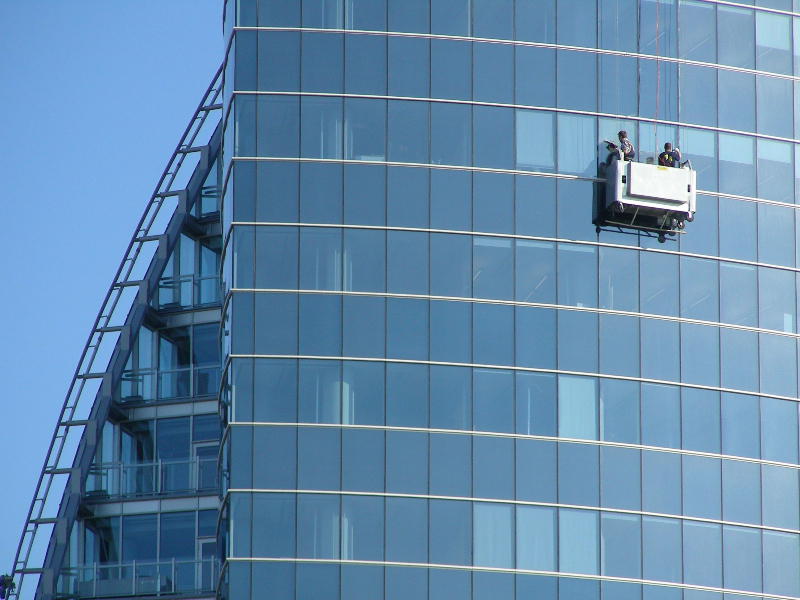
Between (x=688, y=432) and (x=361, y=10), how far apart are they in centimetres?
1793

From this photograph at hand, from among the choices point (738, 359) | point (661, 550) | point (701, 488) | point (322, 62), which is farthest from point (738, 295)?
point (322, 62)

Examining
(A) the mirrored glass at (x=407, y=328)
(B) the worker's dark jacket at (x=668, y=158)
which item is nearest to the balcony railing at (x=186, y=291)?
(A) the mirrored glass at (x=407, y=328)

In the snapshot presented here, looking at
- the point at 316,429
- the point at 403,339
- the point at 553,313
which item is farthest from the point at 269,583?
the point at 553,313

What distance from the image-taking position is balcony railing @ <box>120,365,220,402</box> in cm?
5984

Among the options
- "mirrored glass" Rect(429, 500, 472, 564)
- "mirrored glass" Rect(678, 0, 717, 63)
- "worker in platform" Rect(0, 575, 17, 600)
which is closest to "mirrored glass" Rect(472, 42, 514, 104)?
"mirrored glass" Rect(678, 0, 717, 63)

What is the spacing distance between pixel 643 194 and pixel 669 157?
179cm

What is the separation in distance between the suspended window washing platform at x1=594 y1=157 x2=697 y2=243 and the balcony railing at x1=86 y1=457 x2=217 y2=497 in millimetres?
18162

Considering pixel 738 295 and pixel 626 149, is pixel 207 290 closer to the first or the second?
pixel 626 149

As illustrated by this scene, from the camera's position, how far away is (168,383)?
2391 inches

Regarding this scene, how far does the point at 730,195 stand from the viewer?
52781 millimetres

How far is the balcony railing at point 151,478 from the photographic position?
58000 millimetres

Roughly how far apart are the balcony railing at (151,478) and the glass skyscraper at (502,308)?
7.71m

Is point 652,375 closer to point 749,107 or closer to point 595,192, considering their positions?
point 595,192

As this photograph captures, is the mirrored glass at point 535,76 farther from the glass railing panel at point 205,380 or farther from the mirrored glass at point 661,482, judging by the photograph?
the glass railing panel at point 205,380
